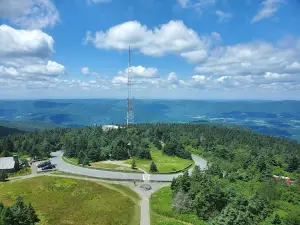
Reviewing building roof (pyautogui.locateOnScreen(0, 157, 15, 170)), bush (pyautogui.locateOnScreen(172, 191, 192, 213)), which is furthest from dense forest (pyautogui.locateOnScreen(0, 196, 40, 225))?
building roof (pyautogui.locateOnScreen(0, 157, 15, 170))

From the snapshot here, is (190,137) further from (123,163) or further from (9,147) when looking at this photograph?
(9,147)

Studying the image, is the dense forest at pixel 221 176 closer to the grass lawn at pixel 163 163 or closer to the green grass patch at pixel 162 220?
the green grass patch at pixel 162 220

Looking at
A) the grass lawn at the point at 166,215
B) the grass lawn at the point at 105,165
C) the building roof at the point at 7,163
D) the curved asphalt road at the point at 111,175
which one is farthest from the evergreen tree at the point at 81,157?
the grass lawn at the point at 166,215

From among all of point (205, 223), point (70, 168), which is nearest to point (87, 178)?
point (70, 168)

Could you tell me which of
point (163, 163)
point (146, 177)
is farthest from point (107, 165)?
point (163, 163)

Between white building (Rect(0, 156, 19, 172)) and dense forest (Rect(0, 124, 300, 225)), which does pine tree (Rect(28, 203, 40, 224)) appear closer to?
dense forest (Rect(0, 124, 300, 225))
